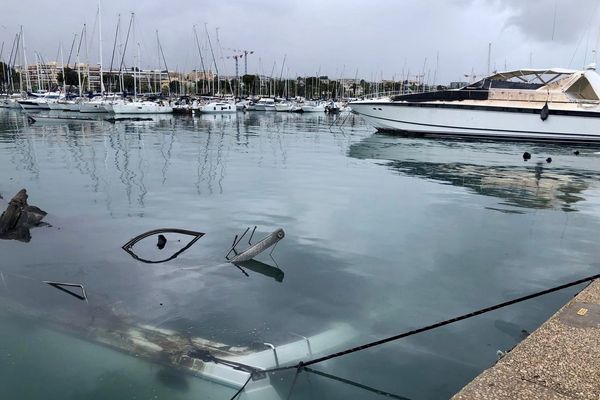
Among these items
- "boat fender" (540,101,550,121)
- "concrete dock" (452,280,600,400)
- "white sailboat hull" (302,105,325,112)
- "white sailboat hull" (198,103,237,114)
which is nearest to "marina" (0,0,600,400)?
"concrete dock" (452,280,600,400)

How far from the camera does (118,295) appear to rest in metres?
7.57

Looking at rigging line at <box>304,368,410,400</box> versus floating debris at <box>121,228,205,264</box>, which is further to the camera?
floating debris at <box>121,228,205,264</box>

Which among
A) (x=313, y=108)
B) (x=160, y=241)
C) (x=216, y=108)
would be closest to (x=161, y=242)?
(x=160, y=241)

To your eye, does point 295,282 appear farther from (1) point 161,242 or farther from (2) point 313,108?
(2) point 313,108

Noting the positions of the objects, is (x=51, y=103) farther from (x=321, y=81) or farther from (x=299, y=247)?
(x=321, y=81)

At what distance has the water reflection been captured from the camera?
1572 centimetres

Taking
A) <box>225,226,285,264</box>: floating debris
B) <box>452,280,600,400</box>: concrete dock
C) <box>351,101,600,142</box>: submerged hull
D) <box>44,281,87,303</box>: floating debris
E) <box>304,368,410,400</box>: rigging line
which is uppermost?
<box>351,101,600,142</box>: submerged hull

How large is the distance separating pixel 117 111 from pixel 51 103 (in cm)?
1708

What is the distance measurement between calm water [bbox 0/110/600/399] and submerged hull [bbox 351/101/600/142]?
16.3 meters

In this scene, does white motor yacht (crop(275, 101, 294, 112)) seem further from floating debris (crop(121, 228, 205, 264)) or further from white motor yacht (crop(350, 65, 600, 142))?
floating debris (crop(121, 228, 205, 264))

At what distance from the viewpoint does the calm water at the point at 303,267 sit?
5648 mm

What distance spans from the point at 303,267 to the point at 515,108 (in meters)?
31.2

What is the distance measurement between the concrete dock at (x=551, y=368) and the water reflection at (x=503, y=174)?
31.0 feet

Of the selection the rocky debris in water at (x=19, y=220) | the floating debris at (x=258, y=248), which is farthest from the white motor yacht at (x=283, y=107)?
the floating debris at (x=258, y=248)
